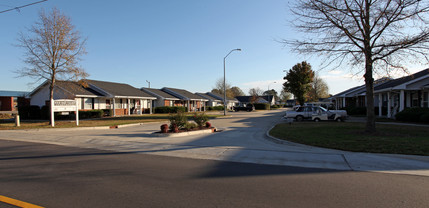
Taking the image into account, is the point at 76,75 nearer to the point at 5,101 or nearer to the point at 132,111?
the point at 132,111

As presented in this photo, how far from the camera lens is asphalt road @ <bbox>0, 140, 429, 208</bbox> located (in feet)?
14.4

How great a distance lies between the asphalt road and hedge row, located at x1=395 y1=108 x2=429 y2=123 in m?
16.4

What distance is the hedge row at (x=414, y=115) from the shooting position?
1866 centimetres

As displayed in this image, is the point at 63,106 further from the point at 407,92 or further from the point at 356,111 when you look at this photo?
the point at 356,111

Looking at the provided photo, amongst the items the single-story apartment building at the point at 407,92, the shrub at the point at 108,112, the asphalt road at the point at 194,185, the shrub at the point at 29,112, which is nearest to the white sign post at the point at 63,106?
Answer: the shrub at the point at 108,112

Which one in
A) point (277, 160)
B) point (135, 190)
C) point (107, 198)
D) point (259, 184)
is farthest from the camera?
point (277, 160)

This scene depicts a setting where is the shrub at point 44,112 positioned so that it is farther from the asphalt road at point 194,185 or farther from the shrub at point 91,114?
the asphalt road at point 194,185

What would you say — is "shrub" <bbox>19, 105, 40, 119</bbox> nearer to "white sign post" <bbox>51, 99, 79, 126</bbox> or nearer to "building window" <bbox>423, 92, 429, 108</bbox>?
"white sign post" <bbox>51, 99, 79, 126</bbox>

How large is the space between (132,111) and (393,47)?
33.4 m

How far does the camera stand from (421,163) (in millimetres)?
Answer: 7227

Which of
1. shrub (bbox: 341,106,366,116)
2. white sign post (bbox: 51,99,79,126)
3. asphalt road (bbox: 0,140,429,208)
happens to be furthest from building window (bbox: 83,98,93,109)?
shrub (bbox: 341,106,366,116)

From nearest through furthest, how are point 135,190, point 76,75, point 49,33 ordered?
point 135,190 → point 49,33 → point 76,75

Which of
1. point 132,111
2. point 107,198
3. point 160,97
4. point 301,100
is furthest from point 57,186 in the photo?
point 301,100

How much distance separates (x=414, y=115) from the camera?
773 inches
